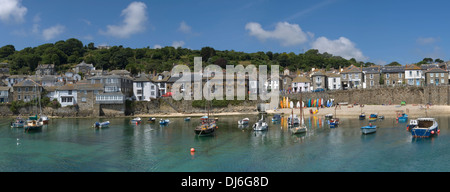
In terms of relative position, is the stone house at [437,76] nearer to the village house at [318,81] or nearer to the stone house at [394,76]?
the stone house at [394,76]

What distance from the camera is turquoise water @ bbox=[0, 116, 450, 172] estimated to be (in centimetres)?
2283

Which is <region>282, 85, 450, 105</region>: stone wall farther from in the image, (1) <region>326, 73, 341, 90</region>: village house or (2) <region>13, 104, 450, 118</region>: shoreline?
(1) <region>326, 73, 341, 90</region>: village house

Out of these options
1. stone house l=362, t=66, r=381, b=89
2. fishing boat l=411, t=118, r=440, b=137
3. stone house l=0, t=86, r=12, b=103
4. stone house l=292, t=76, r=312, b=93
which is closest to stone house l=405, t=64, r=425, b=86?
stone house l=362, t=66, r=381, b=89

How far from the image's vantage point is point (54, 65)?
11656 cm

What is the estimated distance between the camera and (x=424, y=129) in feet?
104

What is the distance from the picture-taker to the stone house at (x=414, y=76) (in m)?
68.4

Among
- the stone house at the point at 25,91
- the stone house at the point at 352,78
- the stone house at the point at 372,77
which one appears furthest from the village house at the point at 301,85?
the stone house at the point at 25,91

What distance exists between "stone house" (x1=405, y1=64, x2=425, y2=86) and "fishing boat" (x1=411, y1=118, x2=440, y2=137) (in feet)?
128

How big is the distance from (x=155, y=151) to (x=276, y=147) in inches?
451

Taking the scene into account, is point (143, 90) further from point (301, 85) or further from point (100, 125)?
point (301, 85)

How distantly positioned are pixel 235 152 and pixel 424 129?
66.6 ft

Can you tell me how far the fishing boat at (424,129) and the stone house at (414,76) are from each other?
39.2m
